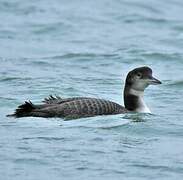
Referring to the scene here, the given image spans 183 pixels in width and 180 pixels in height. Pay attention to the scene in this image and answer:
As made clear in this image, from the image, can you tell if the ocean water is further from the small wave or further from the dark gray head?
the dark gray head

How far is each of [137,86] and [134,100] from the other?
21 centimetres

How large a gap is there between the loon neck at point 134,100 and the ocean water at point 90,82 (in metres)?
0.24

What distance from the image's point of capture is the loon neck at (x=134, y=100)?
1515cm

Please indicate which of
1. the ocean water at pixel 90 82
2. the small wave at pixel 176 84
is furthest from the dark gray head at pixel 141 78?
the small wave at pixel 176 84

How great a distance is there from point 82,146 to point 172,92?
4.76 meters

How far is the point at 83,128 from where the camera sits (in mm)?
13875

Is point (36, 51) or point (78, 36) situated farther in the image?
point (78, 36)

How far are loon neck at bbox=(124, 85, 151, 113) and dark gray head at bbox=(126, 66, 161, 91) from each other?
72mm

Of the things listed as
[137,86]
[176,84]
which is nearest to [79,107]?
[137,86]

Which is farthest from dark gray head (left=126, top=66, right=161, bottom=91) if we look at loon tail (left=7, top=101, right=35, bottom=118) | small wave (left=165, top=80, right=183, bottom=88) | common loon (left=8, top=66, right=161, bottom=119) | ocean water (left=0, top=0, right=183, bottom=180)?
small wave (left=165, top=80, right=183, bottom=88)

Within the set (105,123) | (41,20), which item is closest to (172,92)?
(105,123)

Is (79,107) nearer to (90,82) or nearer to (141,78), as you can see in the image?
(141,78)

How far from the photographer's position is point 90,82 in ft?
59.0

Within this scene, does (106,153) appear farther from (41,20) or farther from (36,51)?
(41,20)
